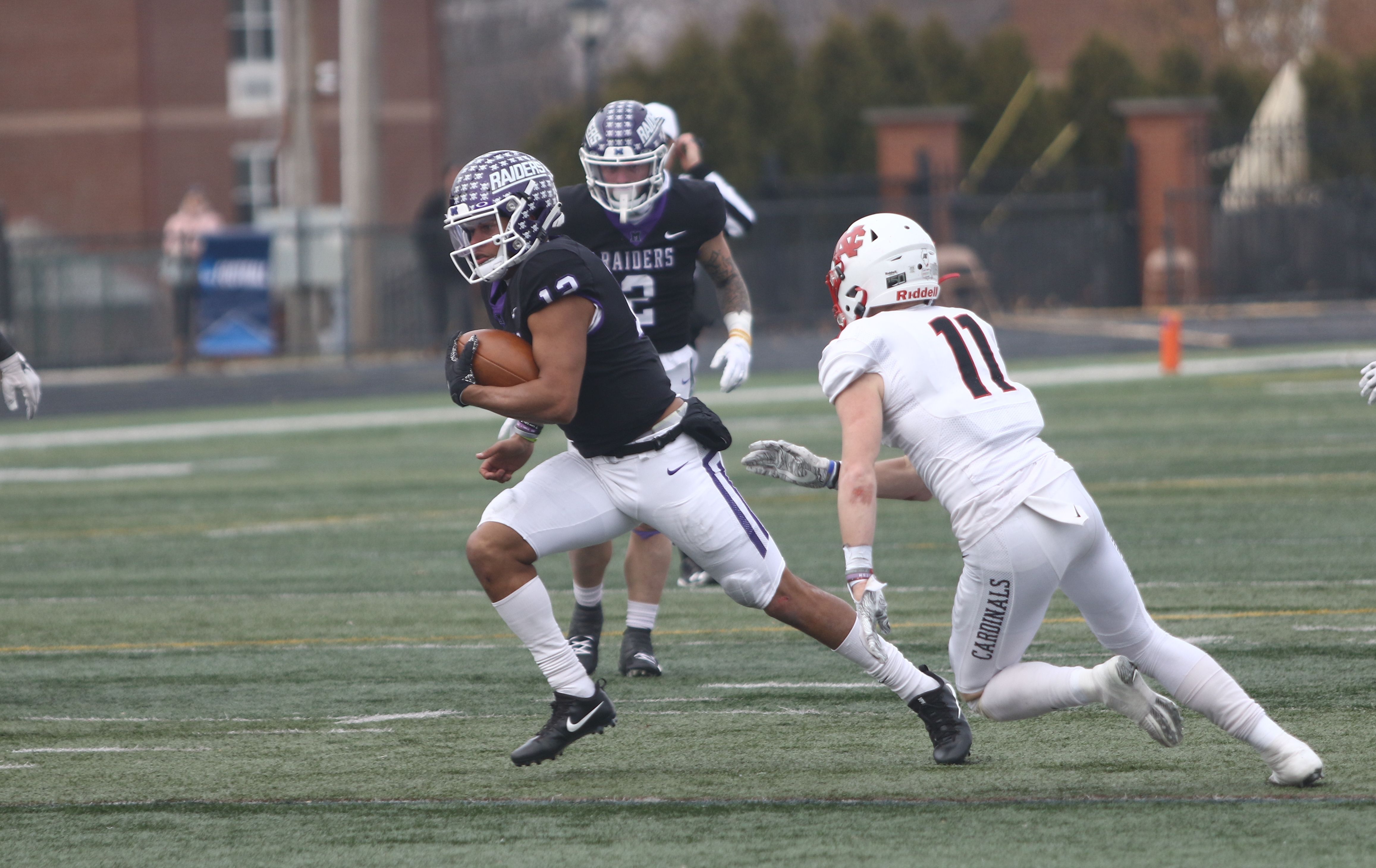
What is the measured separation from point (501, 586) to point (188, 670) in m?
2.31

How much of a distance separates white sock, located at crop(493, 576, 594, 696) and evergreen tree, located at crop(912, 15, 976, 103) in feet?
85.5

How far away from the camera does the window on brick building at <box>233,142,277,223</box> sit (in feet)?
121

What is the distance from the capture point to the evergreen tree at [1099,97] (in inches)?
1143

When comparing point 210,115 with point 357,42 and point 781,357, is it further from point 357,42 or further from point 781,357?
point 781,357

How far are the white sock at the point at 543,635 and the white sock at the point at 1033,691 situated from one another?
3.72 ft

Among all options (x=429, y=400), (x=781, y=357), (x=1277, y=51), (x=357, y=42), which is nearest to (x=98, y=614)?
(x=429, y=400)

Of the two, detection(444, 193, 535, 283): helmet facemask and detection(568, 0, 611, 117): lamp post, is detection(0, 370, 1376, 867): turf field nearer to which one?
detection(444, 193, 535, 283): helmet facemask

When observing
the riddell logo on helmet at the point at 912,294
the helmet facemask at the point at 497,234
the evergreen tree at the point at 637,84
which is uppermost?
the evergreen tree at the point at 637,84

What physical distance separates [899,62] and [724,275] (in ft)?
77.6

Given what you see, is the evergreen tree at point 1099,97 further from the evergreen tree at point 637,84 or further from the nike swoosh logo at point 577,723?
the nike swoosh logo at point 577,723

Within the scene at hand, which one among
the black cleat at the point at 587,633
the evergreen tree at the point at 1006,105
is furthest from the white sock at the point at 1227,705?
the evergreen tree at the point at 1006,105

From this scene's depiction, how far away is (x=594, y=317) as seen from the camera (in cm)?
530

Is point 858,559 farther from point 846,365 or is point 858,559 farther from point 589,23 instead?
point 589,23

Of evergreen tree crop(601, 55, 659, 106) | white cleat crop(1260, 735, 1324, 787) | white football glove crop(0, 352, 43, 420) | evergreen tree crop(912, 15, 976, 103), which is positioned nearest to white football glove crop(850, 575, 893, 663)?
white cleat crop(1260, 735, 1324, 787)
